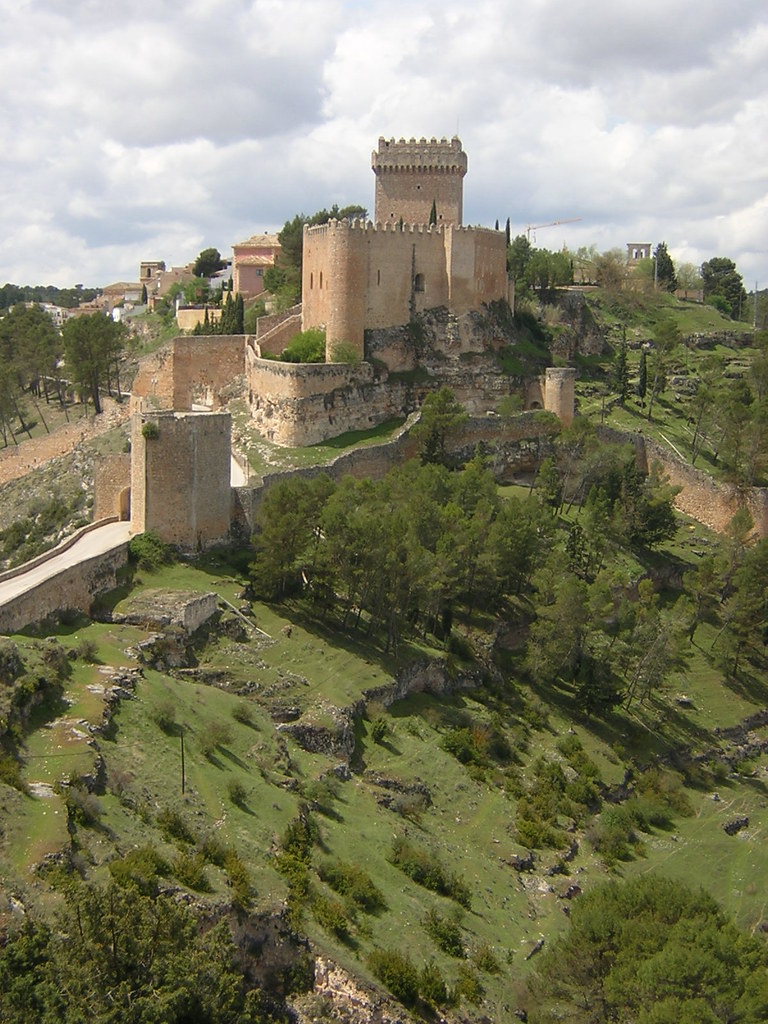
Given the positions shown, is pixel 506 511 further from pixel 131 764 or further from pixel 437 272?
pixel 131 764

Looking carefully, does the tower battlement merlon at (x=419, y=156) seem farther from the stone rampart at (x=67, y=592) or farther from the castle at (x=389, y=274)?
the stone rampart at (x=67, y=592)

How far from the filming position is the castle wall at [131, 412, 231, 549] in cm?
3091

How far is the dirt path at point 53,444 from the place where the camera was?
156ft

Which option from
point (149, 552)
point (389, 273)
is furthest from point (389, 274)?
point (149, 552)

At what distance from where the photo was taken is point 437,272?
45.3 metres

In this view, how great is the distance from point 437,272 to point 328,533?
57.3 feet

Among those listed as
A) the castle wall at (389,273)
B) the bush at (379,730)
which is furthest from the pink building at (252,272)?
the bush at (379,730)

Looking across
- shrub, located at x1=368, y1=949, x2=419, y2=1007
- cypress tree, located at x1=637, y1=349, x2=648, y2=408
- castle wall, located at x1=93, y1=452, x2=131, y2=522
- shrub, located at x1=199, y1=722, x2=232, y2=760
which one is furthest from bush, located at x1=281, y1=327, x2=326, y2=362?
shrub, located at x1=368, y1=949, x2=419, y2=1007

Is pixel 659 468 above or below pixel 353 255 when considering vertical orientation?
below

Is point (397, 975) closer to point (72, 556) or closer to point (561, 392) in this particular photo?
point (72, 556)

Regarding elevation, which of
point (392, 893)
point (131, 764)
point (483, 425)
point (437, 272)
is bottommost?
point (392, 893)

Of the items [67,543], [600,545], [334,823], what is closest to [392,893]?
[334,823]

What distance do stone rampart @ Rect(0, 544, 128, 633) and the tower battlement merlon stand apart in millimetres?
27438

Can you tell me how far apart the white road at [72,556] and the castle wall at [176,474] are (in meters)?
0.91
